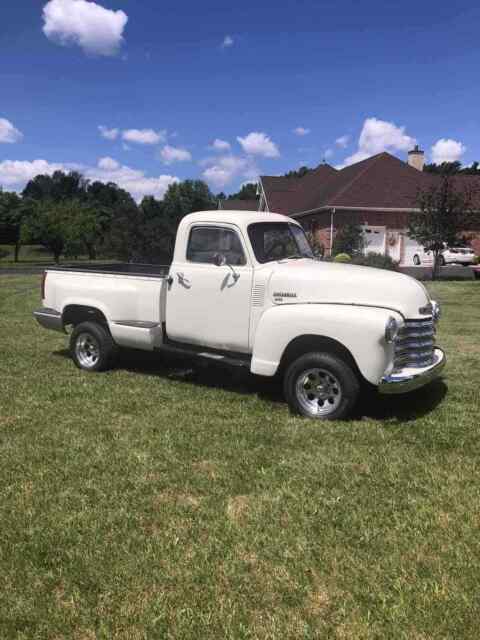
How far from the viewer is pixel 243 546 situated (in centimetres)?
341

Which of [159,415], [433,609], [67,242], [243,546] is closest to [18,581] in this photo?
[243,546]

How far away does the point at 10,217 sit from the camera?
201ft

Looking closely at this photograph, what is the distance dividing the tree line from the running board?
12.5 ft

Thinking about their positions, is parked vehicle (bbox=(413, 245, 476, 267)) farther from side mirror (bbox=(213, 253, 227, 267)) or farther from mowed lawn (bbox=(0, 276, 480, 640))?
side mirror (bbox=(213, 253, 227, 267))

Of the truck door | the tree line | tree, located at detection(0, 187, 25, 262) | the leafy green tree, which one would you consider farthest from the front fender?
the leafy green tree

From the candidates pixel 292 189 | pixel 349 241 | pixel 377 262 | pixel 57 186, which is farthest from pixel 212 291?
pixel 57 186

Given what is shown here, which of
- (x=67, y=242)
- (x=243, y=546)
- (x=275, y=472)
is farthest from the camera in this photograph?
(x=67, y=242)

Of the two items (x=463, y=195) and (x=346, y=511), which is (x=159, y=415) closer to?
(x=346, y=511)

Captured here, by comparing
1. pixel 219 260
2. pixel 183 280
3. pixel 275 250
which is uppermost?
pixel 275 250

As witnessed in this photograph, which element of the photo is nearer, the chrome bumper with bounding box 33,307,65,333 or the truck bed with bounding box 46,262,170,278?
the truck bed with bounding box 46,262,170,278

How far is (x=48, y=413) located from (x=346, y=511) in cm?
343

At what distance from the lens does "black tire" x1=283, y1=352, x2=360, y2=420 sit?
17.2 ft

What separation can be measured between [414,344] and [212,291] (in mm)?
2285

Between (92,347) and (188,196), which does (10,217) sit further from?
(92,347)
